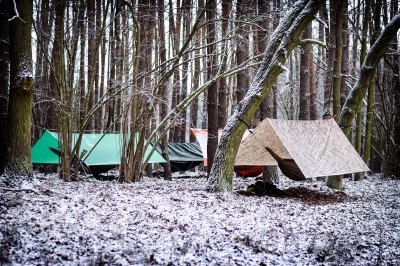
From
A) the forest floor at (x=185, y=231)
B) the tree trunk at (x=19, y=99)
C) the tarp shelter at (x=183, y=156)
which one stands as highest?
the tree trunk at (x=19, y=99)

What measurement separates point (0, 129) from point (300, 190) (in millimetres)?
5688

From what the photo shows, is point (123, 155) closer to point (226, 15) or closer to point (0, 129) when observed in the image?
point (0, 129)

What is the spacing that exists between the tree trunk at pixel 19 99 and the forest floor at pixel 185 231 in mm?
388

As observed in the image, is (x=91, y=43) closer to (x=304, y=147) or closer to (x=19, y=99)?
(x=19, y=99)

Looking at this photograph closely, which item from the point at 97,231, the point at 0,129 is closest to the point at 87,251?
the point at 97,231

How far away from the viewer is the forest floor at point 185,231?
2.84m

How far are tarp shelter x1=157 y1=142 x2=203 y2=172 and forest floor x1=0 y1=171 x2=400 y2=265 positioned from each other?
5806 mm

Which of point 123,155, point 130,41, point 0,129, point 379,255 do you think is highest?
point 130,41

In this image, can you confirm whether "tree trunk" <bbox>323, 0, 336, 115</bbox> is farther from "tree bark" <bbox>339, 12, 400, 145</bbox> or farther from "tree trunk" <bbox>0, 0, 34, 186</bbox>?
"tree trunk" <bbox>0, 0, 34, 186</bbox>

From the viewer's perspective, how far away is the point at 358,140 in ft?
31.4

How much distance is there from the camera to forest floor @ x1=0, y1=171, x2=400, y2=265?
9.30 ft

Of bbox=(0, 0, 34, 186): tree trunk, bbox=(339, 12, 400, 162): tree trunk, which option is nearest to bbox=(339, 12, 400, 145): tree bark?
bbox=(339, 12, 400, 162): tree trunk

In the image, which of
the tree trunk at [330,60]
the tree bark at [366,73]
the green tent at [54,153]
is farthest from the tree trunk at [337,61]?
the green tent at [54,153]

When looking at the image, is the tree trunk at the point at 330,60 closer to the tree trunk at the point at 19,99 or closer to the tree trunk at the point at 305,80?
the tree trunk at the point at 305,80
